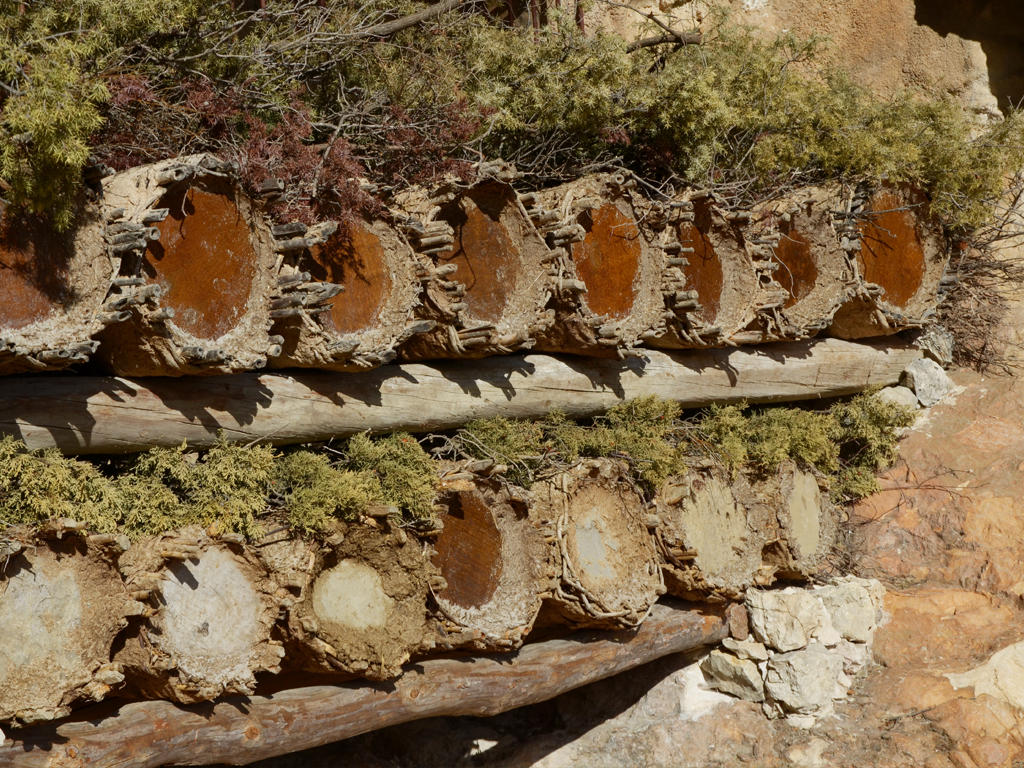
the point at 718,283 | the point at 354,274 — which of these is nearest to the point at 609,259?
the point at 718,283

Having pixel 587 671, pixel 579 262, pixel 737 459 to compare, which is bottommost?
pixel 587 671

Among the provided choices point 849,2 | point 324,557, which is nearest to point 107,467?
point 324,557

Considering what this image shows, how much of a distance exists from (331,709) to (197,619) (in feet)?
2.46

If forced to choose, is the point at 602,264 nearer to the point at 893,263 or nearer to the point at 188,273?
the point at 188,273

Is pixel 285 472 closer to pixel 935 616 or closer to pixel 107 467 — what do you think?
pixel 107 467

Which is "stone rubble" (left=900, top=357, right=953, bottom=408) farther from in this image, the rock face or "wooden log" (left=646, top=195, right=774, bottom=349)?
the rock face

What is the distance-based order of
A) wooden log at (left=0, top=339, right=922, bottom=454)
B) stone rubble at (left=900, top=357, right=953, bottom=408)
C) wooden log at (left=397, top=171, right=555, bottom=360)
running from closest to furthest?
wooden log at (left=0, top=339, right=922, bottom=454), wooden log at (left=397, top=171, right=555, bottom=360), stone rubble at (left=900, top=357, right=953, bottom=408)

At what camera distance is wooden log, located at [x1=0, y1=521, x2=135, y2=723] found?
2900 millimetres

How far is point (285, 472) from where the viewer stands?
384cm

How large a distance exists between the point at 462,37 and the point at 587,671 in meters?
3.27

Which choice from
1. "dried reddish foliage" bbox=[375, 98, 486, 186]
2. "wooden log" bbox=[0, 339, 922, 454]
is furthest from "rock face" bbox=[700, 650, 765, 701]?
"dried reddish foliage" bbox=[375, 98, 486, 186]

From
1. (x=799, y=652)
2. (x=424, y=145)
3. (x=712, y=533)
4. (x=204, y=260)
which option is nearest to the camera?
(x=204, y=260)

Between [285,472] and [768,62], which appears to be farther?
[768,62]

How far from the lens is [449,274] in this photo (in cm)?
432
